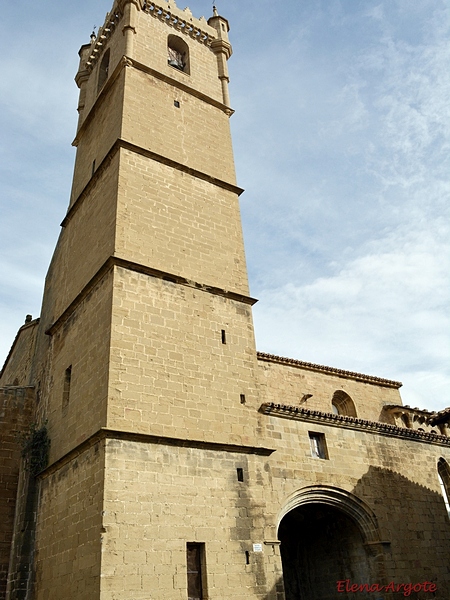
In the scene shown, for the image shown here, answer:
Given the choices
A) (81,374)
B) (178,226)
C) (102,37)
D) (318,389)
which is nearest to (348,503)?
(318,389)

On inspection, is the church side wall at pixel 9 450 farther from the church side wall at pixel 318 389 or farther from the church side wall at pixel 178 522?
the church side wall at pixel 318 389

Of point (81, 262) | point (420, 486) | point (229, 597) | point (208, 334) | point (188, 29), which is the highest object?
point (188, 29)

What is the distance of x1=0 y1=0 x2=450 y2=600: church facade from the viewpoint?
961 centimetres

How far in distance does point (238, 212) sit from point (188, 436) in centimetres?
694

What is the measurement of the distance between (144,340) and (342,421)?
5.58 m

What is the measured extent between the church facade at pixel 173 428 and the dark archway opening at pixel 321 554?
5cm

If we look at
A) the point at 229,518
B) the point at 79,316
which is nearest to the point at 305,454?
the point at 229,518

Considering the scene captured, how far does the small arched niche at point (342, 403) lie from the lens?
1845 cm

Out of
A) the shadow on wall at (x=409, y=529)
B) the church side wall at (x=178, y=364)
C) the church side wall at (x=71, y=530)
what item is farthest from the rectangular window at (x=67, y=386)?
the shadow on wall at (x=409, y=529)

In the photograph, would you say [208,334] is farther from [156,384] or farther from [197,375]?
[156,384]

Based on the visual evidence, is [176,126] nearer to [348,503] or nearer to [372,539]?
[348,503]

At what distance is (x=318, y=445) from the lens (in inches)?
505

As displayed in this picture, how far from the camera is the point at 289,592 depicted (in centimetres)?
1465

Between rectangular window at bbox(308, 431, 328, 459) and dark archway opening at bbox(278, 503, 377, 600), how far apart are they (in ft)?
3.65
